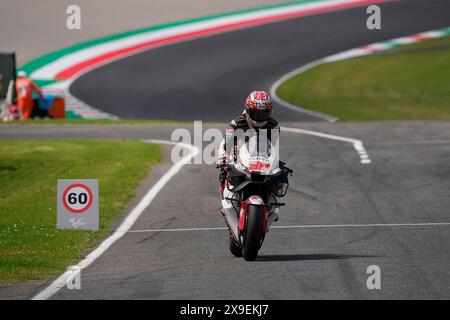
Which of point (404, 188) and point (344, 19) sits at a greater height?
point (344, 19)

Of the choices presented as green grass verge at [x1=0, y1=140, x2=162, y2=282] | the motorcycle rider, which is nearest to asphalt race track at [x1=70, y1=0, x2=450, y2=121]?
green grass verge at [x1=0, y1=140, x2=162, y2=282]

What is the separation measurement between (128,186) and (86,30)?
30.1 meters

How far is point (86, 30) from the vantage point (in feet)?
160

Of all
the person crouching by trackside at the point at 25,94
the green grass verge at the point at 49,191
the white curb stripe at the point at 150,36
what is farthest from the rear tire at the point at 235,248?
the white curb stripe at the point at 150,36

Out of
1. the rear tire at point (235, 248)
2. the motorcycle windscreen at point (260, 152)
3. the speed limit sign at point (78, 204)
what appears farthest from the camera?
the speed limit sign at point (78, 204)

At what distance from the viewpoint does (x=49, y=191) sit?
19.6m

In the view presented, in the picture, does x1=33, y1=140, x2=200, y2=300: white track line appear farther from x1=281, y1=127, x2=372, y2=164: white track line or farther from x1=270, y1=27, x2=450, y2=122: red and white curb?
x1=270, y1=27, x2=450, y2=122: red and white curb

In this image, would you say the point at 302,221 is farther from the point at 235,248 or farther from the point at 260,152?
the point at 260,152

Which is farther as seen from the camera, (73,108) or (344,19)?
(344,19)

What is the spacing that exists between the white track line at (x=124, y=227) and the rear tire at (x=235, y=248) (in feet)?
4.99

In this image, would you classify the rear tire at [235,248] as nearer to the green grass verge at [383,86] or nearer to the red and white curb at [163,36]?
the green grass verge at [383,86]

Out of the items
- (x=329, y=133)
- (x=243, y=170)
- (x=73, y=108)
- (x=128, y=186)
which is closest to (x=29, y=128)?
(x=73, y=108)

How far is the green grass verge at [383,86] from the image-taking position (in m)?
34.8
